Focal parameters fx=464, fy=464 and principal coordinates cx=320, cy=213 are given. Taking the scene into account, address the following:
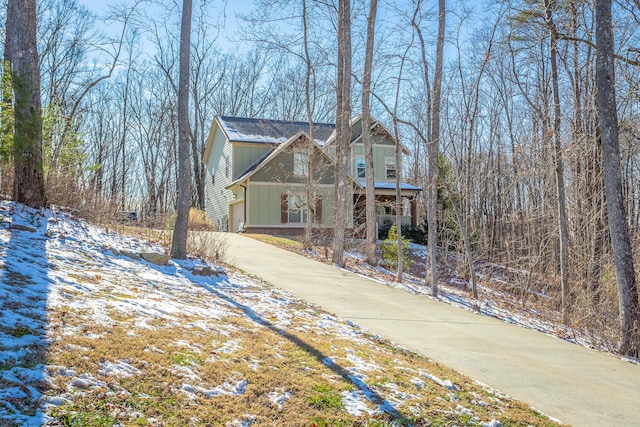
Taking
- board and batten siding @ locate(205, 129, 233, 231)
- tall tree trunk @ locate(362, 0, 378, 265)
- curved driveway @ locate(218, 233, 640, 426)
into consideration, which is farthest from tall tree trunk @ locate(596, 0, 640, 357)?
board and batten siding @ locate(205, 129, 233, 231)

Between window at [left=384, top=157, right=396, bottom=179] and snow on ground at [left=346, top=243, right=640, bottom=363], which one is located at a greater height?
window at [left=384, top=157, right=396, bottom=179]

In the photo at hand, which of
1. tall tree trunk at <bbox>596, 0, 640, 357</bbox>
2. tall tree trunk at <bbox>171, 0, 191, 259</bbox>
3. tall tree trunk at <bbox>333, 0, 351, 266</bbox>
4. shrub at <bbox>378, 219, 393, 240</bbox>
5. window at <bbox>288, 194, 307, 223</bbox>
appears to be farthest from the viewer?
shrub at <bbox>378, 219, 393, 240</bbox>

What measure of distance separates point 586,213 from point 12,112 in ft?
41.4

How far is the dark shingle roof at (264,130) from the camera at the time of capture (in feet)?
83.1

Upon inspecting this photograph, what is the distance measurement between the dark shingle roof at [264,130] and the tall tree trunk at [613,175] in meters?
18.0

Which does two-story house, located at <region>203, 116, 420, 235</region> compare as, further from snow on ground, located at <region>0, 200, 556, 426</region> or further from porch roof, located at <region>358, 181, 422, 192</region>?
snow on ground, located at <region>0, 200, 556, 426</region>

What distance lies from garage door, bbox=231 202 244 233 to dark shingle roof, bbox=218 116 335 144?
3555 millimetres

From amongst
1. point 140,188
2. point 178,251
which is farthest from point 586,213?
point 140,188

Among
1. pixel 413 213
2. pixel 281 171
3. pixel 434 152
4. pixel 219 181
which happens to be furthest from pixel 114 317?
pixel 219 181

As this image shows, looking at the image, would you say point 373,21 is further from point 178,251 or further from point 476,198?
point 476,198

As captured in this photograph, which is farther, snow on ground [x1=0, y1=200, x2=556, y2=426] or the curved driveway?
the curved driveway

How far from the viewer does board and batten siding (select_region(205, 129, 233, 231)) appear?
1032 inches

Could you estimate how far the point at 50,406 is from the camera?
2811 millimetres

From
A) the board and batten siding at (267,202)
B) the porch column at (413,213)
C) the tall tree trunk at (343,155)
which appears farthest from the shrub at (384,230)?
the tall tree trunk at (343,155)
